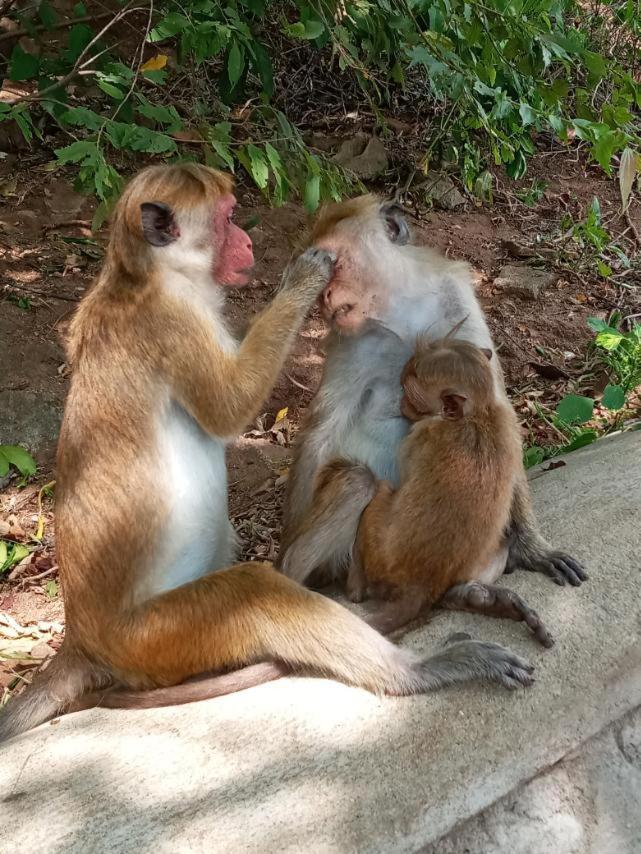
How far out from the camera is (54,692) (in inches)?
143

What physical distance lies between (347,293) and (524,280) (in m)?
5.08

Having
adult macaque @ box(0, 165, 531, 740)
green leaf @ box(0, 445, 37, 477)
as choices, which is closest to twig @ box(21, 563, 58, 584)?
green leaf @ box(0, 445, 37, 477)

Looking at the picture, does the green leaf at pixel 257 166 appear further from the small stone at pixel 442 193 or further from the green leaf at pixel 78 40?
the small stone at pixel 442 193

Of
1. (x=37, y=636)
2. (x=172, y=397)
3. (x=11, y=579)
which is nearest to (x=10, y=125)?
(x=11, y=579)

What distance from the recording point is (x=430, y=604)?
3787 millimetres

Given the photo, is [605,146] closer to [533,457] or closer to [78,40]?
[533,457]

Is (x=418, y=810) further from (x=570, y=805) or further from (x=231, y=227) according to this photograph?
(x=231, y=227)

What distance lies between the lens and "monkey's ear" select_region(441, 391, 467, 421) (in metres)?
3.66

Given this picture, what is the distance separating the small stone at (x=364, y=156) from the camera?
10.1m

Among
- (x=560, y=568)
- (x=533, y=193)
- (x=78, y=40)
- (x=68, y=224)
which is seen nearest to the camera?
(x=560, y=568)

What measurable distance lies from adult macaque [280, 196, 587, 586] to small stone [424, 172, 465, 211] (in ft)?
20.2

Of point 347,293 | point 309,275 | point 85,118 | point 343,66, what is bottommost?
point 347,293

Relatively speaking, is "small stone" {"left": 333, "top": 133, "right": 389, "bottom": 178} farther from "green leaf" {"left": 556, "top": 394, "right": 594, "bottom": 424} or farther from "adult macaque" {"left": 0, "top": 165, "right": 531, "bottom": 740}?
"adult macaque" {"left": 0, "top": 165, "right": 531, "bottom": 740}

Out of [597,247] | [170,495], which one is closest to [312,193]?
[170,495]
